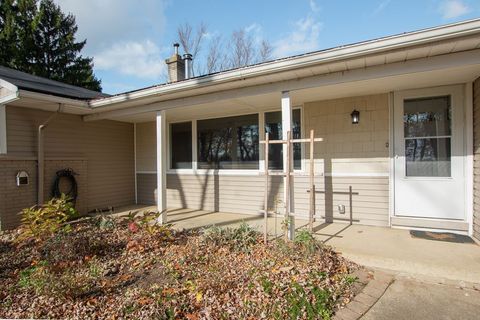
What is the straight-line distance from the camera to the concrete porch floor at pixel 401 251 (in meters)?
2.97

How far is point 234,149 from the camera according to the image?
625 cm

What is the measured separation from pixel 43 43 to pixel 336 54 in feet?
62.5

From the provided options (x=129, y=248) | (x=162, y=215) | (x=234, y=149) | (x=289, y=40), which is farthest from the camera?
(x=289, y=40)

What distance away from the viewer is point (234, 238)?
3906mm

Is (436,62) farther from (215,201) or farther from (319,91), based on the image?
(215,201)

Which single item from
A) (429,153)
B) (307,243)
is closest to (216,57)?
(429,153)

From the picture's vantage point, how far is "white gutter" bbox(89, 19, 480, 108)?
2820 millimetres

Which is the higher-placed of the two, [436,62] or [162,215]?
[436,62]

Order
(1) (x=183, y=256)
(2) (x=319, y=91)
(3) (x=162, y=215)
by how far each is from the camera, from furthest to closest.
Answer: (3) (x=162, y=215) → (2) (x=319, y=91) → (1) (x=183, y=256)

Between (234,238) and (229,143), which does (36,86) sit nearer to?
(229,143)

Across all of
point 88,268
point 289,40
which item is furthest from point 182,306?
point 289,40

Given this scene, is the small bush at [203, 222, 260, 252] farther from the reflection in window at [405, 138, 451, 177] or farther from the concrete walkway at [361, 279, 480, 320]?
the reflection in window at [405, 138, 451, 177]

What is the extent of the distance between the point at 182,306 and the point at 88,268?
5.20 ft

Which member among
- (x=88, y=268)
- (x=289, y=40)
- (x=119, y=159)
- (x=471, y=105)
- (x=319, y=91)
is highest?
(x=289, y=40)
